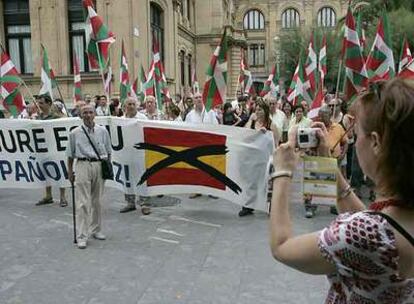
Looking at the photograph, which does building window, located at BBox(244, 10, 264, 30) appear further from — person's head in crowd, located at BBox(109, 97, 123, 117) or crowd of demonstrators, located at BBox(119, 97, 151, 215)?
crowd of demonstrators, located at BBox(119, 97, 151, 215)

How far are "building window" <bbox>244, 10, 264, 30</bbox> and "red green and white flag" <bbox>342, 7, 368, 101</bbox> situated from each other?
224 ft

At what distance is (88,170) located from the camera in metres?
6.71

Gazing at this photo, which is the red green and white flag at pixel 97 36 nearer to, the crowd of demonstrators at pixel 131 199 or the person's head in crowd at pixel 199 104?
the crowd of demonstrators at pixel 131 199

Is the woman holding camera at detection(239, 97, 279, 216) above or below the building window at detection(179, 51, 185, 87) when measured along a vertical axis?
below

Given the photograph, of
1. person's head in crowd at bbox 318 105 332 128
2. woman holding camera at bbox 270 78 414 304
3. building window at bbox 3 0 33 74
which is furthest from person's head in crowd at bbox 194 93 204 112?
building window at bbox 3 0 33 74

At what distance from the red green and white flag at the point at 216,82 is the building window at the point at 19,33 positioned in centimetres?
1750

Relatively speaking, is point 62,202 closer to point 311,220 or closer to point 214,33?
point 311,220

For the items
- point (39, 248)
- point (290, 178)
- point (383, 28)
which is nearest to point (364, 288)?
point (290, 178)

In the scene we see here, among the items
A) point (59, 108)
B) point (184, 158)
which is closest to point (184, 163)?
point (184, 158)

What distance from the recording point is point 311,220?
779 centimetres

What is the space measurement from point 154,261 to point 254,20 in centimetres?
7206

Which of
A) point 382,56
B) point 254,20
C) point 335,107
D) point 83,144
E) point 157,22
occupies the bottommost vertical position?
point 83,144

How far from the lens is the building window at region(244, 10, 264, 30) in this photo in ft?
244

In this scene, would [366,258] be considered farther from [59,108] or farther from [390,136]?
[59,108]
